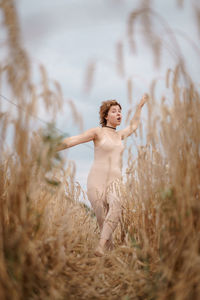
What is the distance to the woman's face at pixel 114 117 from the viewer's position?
3.22 m

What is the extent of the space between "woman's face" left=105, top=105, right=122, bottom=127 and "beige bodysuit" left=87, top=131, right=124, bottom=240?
0.22 meters

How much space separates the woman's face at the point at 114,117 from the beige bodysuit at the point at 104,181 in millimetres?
224

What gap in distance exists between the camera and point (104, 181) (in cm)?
286

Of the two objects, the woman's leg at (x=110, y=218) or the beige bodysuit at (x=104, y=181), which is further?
the beige bodysuit at (x=104, y=181)

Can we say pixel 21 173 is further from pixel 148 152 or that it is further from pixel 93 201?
pixel 93 201

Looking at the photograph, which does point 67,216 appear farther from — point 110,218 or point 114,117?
point 114,117

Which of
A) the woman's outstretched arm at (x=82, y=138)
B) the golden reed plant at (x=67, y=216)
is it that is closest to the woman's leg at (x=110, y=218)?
the woman's outstretched arm at (x=82, y=138)

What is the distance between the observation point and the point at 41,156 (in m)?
1.37

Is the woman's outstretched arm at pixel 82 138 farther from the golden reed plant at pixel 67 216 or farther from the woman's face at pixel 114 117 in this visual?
the golden reed plant at pixel 67 216

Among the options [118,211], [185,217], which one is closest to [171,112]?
[185,217]

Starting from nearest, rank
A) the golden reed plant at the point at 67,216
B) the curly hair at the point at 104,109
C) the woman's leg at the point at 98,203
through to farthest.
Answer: the golden reed plant at the point at 67,216, the woman's leg at the point at 98,203, the curly hair at the point at 104,109

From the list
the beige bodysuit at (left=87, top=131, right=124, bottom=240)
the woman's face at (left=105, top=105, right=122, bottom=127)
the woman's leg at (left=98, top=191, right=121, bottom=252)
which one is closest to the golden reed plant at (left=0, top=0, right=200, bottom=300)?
the woman's leg at (left=98, top=191, right=121, bottom=252)

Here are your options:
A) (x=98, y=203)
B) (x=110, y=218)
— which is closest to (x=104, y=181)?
(x=98, y=203)

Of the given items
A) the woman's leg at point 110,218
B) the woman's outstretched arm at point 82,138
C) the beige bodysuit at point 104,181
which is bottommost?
the woman's leg at point 110,218
